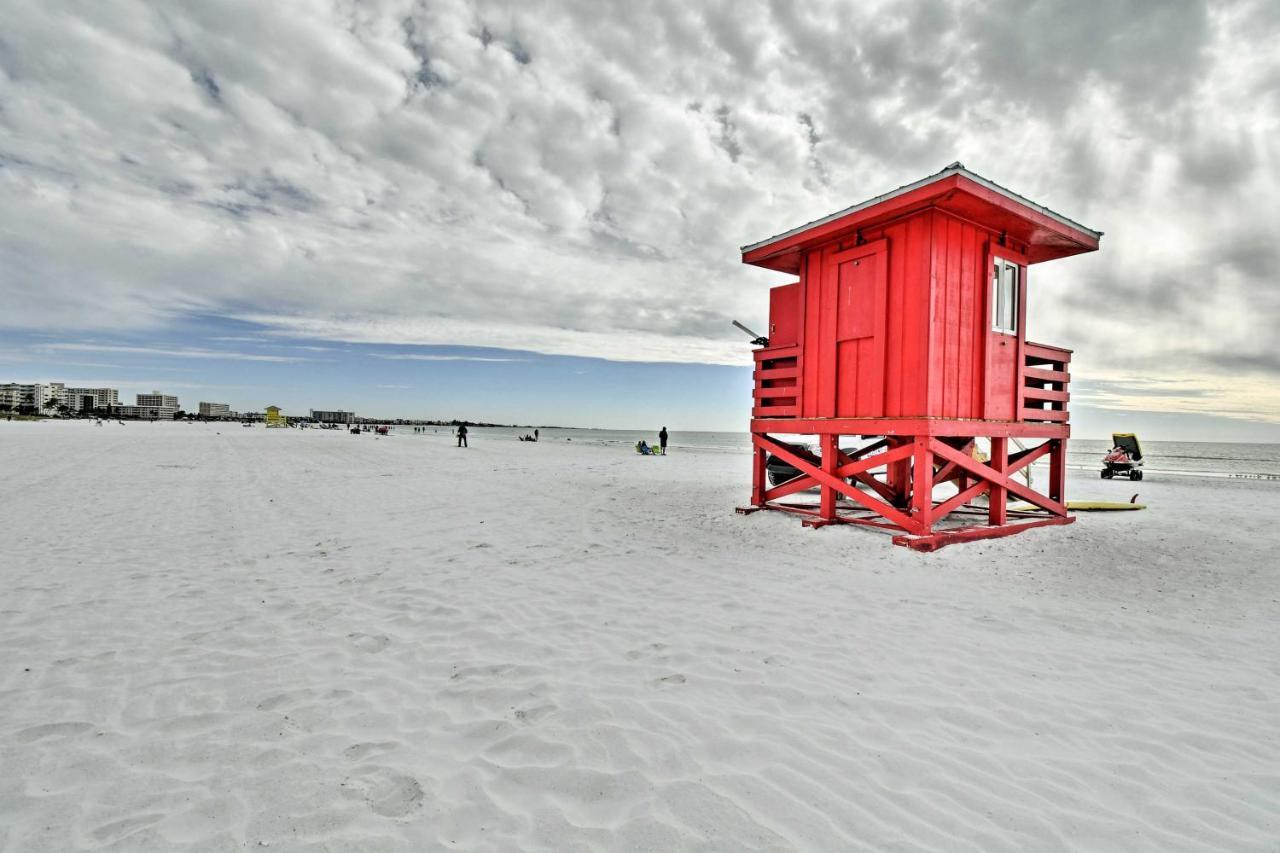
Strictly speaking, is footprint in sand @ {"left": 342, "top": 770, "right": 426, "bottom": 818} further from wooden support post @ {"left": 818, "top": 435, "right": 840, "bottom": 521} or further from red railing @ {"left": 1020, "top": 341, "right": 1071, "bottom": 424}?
red railing @ {"left": 1020, "top": 341, "right": 1071, "bottom": 424}

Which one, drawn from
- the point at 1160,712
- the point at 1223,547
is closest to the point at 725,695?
the point at 1160,712

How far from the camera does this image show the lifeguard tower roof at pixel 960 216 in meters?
7.67

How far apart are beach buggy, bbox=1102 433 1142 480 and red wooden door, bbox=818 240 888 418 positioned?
18.6 m

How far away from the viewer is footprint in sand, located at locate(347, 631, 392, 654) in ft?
14.2

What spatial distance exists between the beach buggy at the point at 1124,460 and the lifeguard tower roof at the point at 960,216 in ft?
52.8

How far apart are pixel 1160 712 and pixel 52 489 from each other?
56.9ft

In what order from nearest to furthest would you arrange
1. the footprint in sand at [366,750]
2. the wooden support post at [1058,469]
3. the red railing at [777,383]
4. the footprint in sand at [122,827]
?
the footprint in sand at [122,827] → the footprint in sand at [366,750] → the red railing at [777,383] → the wooden support post at [1058,469]

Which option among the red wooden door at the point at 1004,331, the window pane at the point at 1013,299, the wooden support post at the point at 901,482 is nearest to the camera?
the red wooden door at the point at 1004,331

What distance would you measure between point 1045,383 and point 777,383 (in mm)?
4572

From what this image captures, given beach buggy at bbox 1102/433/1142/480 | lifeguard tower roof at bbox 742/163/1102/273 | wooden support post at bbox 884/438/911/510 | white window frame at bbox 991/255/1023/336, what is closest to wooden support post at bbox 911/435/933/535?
white window frame at bbox 991/255/1023/336

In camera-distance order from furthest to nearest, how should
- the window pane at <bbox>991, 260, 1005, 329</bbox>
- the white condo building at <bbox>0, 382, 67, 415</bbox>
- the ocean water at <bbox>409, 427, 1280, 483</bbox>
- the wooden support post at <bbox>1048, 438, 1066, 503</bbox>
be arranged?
the white condo building at <bbox>0, 382, 67, 415</bbox>
the ocean water at <bbox>409, 427, 1280, 483</bbox>
the wooden support post at <bbox>1048, 438, 1066, 503</bbox>
the window pane at <bbox>991, 260, 1005, 329</bbox>

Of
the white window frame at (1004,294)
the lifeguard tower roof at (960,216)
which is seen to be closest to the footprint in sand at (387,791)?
the lifeguard tower roof at (960,216)

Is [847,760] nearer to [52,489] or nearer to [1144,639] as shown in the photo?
[1144,639]

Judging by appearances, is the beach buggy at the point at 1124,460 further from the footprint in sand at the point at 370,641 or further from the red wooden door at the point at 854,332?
the footprint in sand at the point at 370,641
